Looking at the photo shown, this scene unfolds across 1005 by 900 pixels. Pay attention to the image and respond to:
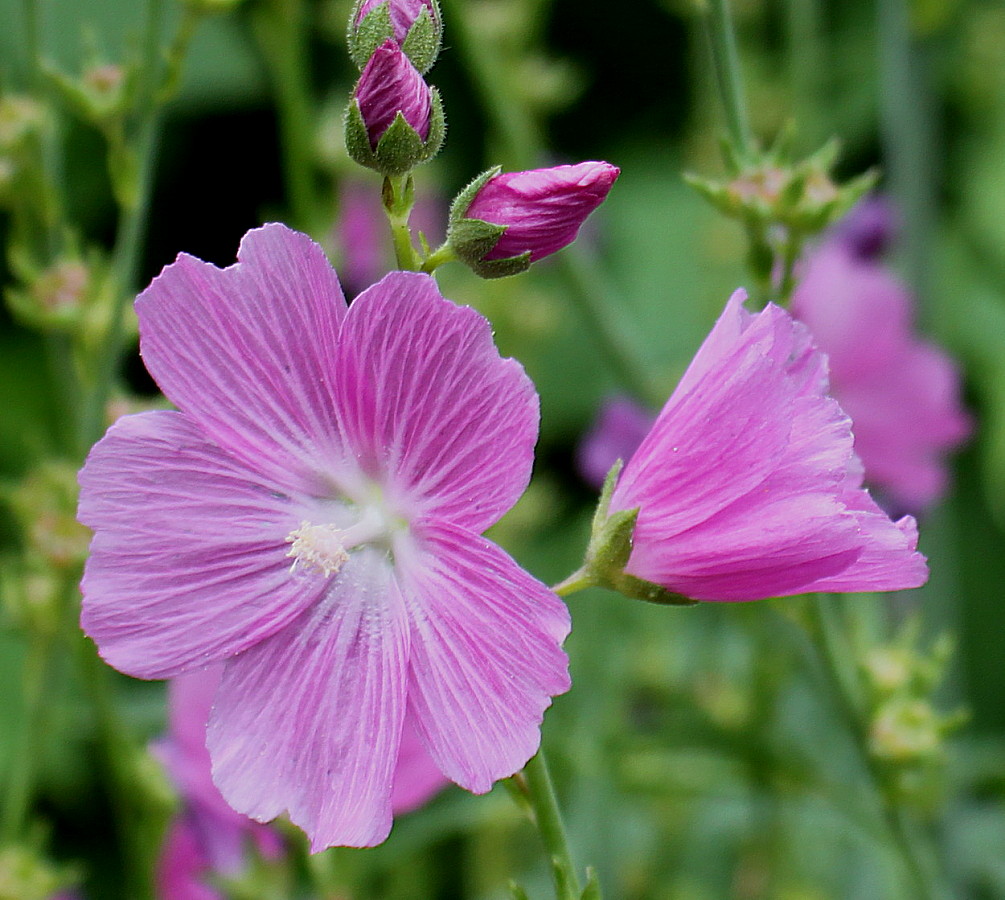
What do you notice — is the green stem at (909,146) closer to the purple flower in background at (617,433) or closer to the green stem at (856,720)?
the purple flower in background at (617,433)

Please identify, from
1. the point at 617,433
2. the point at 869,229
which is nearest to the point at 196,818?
the point at 617,433

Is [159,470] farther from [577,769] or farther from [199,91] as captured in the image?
[199,91]

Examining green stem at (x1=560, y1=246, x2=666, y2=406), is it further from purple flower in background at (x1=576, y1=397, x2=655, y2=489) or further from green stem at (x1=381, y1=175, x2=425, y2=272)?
green stem at (x1=381, y1=175, x2=425, y2=272)

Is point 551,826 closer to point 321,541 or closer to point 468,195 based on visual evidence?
point 321,541

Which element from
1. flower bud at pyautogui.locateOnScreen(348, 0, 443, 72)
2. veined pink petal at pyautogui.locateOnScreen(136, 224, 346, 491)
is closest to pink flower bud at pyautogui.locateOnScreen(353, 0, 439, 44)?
flower bud at pyautogui.locateOnScreen(348, 0, 443, 72)

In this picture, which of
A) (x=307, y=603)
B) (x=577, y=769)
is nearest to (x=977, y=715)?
(x=577, y=769)

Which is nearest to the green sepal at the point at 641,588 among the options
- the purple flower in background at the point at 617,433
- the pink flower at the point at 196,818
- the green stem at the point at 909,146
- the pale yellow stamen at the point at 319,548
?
the pale yellow stamen at the point at 319,548
